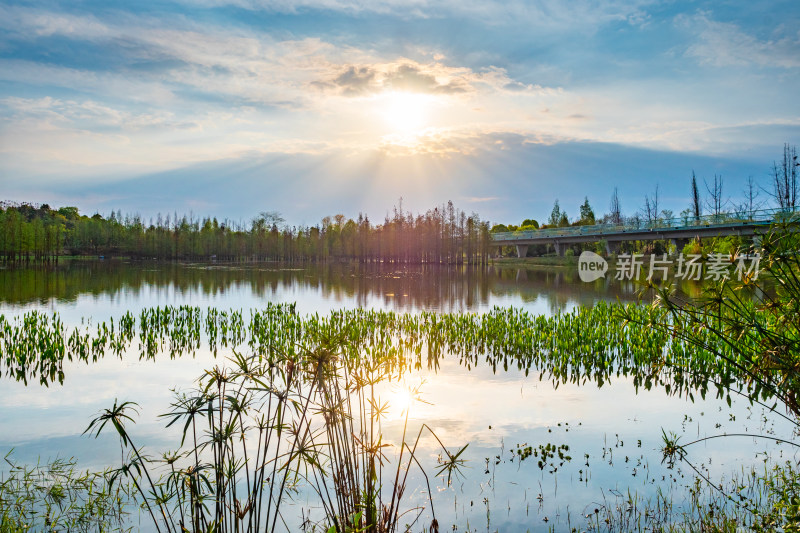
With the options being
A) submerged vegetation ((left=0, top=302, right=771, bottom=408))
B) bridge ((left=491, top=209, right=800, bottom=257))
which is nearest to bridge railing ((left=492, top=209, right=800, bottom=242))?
bridge ((left=491, top=209, right=800, bottom=257))

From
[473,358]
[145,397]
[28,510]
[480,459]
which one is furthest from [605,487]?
[145,397]

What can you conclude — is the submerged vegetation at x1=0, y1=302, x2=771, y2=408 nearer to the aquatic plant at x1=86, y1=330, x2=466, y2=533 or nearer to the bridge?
the aquatic plant at x1=86, y1=330, x2=466, y2=533

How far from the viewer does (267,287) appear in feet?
124

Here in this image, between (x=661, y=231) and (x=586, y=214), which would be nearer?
(x=661, y=231)

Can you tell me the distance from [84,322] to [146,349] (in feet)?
21.3

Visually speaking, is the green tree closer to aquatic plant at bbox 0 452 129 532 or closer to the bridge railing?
the bridge railing

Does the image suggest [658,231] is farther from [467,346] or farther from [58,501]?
[58,501]

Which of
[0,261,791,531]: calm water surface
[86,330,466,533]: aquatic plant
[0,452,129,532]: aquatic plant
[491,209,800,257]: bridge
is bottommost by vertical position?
[0,261,791,531]: calm water surface

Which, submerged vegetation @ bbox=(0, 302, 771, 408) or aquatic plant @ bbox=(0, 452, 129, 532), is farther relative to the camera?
submerged vegetation @ bbox=(0, 302, 771, 408)

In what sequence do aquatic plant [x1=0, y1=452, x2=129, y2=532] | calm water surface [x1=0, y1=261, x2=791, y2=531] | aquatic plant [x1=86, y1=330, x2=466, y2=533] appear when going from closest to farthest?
aquatic plant [x1=86, y1=330, x2=466, y2=533] < aquatic plant [x1=0, y1=452, x2=129, y2=532] < calm water surface [x1=0, y1=261, x2=791, y2=531]

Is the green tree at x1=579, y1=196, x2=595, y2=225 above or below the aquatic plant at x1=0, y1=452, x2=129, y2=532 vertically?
above

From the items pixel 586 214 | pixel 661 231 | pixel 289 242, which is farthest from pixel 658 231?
pixel 289 242

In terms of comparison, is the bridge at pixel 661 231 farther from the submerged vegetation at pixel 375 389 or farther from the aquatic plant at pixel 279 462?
the aquatic plant at pixel 279 462

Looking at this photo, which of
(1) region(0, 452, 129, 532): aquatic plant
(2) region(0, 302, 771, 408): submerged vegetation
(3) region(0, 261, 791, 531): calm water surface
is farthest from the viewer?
(2) region(0, 302, 771, 408): submerged vegetation
